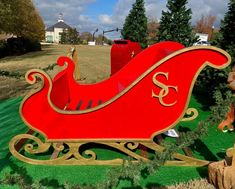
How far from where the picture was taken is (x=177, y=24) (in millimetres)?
9555

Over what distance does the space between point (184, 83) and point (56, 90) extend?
1.54m

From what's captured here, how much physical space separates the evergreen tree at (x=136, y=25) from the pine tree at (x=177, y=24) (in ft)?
11.6

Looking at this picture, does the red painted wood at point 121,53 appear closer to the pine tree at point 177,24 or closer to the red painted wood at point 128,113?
the pine tree at point 177,24

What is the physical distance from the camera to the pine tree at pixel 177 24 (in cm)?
945

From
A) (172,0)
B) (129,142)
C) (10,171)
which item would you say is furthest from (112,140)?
(172,0)

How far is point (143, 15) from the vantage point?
13914 millimetres

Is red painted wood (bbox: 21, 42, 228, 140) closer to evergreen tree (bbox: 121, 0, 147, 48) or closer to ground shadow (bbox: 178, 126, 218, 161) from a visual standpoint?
ground shadow (bbox: 178, 126, 218, 161)

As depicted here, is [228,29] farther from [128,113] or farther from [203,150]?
[128,113]

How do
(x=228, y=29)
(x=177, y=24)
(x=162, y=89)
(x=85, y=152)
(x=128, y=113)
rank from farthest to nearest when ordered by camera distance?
1. (x=177, y=24)
2. (x=228, y=29)
3. (x=85, y=152)
4. (x=128, y=113)
5. (x=162, y=89)

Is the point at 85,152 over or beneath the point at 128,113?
beneath

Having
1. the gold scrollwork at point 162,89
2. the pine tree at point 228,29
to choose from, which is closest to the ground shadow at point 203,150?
the gold scrollwork at point 162,89

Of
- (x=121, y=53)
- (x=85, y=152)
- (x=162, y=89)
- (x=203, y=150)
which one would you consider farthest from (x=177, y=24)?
(x=85, y=152)

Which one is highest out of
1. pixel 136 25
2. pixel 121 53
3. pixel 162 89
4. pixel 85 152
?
pixel 136 25

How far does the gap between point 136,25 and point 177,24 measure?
4.28 metres
